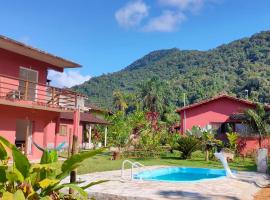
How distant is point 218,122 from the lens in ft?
105

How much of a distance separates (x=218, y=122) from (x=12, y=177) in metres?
28.9

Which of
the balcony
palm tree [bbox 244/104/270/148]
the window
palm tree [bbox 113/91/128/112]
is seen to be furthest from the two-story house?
palm tree [bbox 113/91/128/112]

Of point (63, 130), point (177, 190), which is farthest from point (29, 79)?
point (63, 130)

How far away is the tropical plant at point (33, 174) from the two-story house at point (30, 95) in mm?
11753

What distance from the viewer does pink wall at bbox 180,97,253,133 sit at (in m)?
31.8

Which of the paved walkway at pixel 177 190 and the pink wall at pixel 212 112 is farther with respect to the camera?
the pink wall at pixel 212 112

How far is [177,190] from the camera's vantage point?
10.8m

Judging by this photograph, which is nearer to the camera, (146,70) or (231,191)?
(231,191)

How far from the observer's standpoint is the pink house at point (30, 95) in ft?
56.6

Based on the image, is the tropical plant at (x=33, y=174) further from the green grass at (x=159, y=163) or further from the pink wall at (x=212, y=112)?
the pink wall at (x=212, y=112)

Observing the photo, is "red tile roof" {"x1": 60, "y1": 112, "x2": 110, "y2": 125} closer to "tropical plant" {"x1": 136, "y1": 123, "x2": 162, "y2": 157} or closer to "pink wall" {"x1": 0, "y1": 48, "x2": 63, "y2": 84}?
"tropical plant" {"x1": 136, "y1": 123, "x2": 162, "y2": 157}

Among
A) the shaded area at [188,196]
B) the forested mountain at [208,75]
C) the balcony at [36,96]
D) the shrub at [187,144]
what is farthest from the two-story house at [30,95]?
the forested mountain at [208,75]

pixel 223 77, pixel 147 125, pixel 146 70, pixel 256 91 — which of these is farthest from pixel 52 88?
pixel 146 70

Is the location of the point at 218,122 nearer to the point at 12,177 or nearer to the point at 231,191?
the point at 231,191
